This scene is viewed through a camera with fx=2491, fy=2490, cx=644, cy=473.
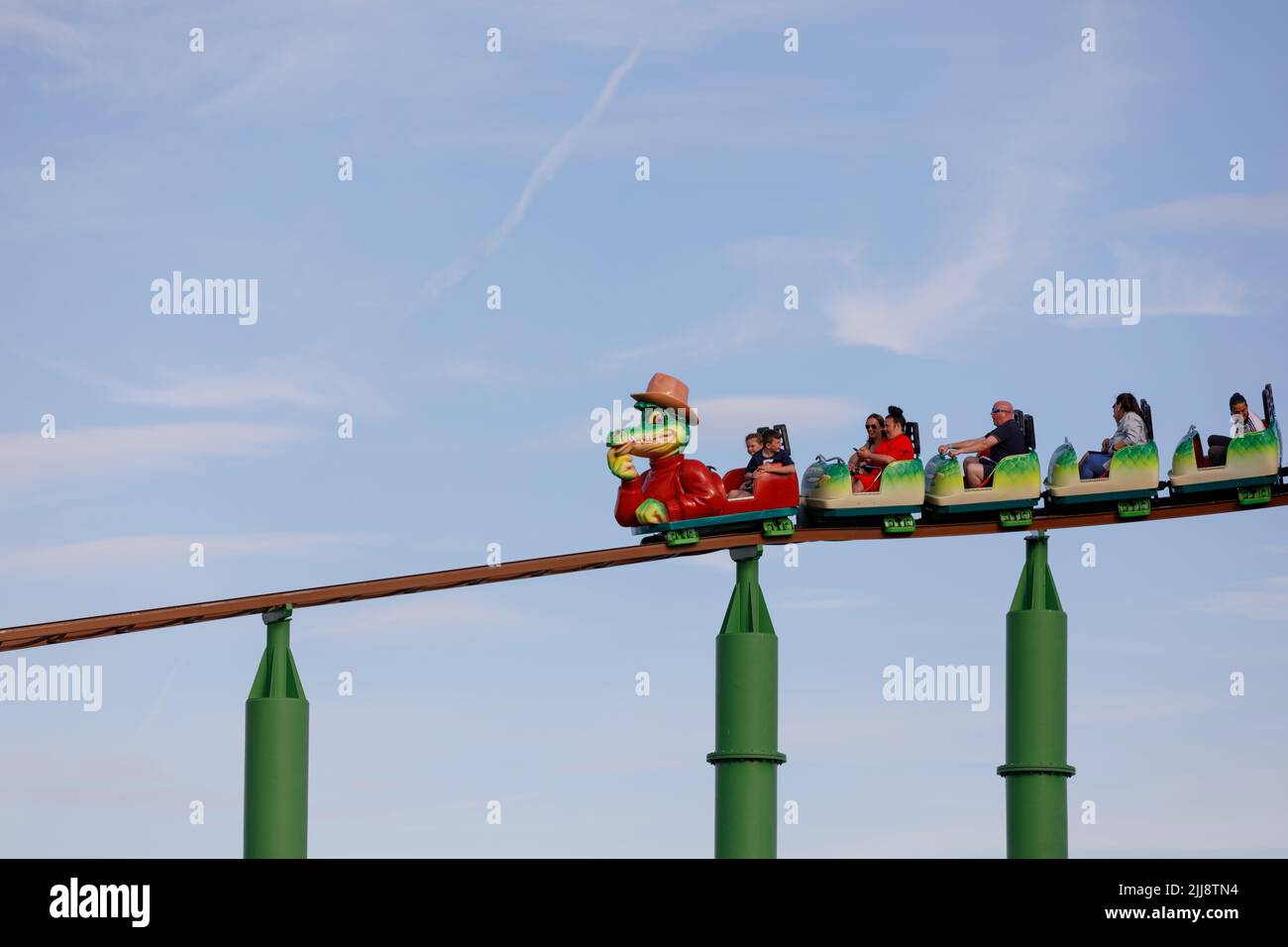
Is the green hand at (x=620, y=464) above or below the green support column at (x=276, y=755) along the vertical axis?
above

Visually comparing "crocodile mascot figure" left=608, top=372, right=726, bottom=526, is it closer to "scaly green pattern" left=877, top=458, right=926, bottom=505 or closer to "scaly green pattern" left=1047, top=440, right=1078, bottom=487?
"scaly green pattern" left=877, top=458, right=926, bottom=505

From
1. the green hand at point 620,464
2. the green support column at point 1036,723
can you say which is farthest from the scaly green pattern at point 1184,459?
the green hand at point 620,464

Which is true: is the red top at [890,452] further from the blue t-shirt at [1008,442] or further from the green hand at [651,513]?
the green hand at [651,513]

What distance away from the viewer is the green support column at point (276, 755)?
20656 millimetres

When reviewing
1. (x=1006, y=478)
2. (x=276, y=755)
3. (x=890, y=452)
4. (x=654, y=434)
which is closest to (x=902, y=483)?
(x=890, y=452)

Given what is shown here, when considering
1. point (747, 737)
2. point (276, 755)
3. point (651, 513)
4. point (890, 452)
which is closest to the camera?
point (276, 755)

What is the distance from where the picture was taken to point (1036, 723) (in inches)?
857

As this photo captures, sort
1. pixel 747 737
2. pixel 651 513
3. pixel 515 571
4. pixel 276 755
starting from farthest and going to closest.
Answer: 1. pixel 651 513
2. pixel 515 571
3. pixel 747 737
4. pixel 276 755

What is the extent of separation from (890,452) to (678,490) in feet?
6.85

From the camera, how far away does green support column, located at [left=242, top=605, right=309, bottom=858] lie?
20656 mm

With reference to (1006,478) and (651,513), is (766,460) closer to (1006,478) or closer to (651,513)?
(651,513)

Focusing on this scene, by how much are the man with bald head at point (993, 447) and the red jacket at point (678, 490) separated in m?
2.37
